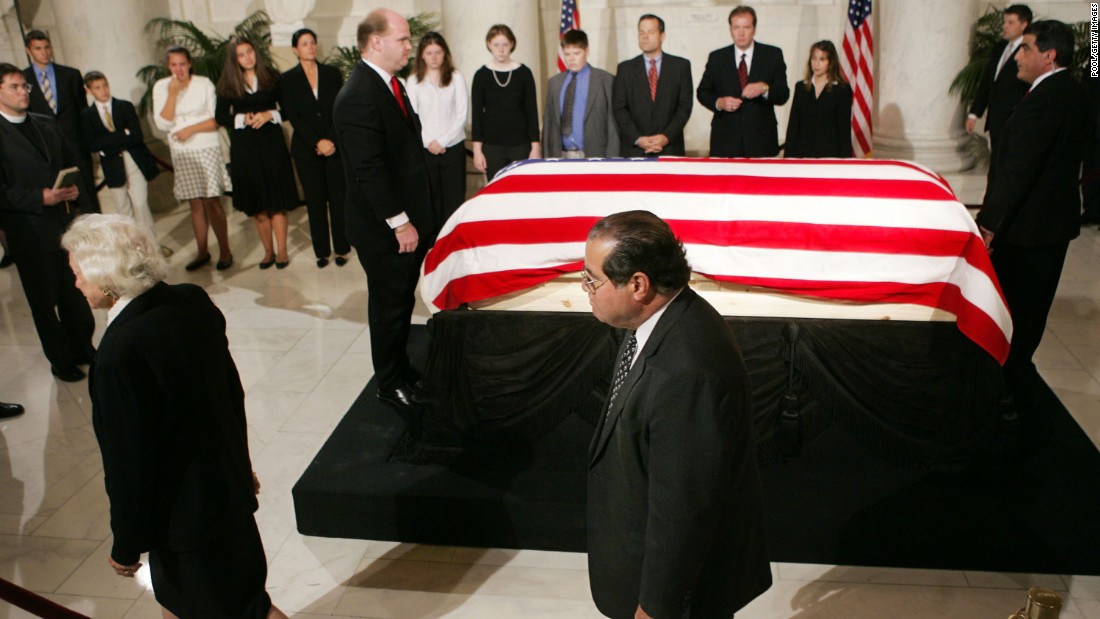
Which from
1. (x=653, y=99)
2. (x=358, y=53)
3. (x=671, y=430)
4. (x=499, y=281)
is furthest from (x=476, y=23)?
(x=671, y=430)

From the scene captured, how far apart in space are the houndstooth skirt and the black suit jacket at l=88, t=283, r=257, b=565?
4241 mm

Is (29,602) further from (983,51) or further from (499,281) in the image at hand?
(983,51)

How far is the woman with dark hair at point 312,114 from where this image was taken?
5.85 meters

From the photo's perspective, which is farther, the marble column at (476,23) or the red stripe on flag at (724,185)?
the marble column at (476,23)

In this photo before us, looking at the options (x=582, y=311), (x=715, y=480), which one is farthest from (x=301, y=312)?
(x=715, y=480)

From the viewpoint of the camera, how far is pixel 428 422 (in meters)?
3.44

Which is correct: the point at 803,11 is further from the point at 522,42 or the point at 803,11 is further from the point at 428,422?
the point at 428,422

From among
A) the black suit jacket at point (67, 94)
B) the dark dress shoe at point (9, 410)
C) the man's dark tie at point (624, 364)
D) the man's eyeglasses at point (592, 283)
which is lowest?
the dark dress shoe at point (9, 410)

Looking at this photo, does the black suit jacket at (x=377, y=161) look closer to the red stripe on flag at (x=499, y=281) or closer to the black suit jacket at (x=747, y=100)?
the red stripe on flag at (x=499, y=281)

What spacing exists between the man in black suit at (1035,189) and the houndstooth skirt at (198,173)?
4.66 meters

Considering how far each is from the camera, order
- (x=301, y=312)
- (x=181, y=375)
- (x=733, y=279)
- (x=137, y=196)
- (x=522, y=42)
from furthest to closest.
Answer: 1. (x=522, y=42)
2. (x=137, y=196)
3. (x=301, y=312)
4. (x=733, y=279)
5. (x=181, y=375)

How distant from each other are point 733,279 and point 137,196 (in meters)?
4.57

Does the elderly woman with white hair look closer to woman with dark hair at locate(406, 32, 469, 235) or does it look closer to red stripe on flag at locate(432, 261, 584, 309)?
red stripe on flag at locate(432, 261, 584, 309)

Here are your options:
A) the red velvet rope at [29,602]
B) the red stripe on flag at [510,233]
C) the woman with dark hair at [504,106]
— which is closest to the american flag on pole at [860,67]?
the woman with dark hair at [504,106]
